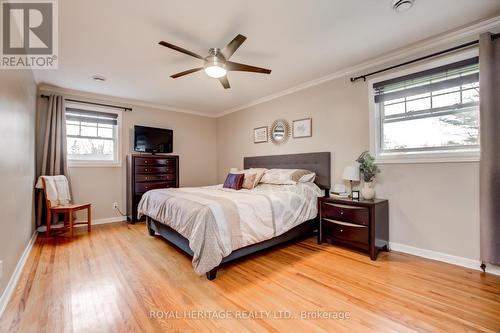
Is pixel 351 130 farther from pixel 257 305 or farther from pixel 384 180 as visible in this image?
pixel 257 305

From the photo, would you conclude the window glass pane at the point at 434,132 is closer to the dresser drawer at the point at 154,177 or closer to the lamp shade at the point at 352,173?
the lamp shade at the point at 352,173

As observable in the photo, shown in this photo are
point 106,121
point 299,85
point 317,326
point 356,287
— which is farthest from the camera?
point 106,121

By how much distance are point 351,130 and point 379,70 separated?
0.85 m

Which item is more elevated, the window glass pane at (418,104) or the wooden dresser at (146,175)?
the window glass pane at (418,104)

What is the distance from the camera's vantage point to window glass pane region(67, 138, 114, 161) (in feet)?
13.5

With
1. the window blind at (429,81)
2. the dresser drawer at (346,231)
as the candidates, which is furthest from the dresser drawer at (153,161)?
the window blind at (429,81)

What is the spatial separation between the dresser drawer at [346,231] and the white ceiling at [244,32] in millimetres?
2202

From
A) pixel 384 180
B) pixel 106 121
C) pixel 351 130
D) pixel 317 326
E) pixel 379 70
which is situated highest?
pixel 379 70

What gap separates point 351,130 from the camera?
3.27m

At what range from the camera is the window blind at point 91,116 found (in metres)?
4.07

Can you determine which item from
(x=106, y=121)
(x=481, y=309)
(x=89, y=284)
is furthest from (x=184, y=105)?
(x=481, y=309)

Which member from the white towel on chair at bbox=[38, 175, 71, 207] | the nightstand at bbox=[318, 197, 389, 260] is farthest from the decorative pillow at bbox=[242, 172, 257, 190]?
the white towel on chair at bbox=[38, 175, 71, 207]

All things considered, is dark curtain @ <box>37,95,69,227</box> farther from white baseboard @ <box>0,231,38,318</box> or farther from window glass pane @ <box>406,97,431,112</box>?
window glass pane @ <box>406,97,431,112</box>

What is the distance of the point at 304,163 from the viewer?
3852 millimetres
